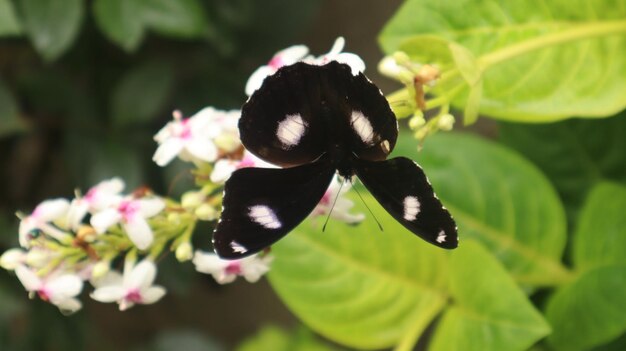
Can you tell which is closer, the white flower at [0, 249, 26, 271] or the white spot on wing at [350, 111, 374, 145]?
the white spot on wing at [350, 111, 374, 145]

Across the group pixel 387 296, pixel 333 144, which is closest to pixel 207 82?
pixel 387 296

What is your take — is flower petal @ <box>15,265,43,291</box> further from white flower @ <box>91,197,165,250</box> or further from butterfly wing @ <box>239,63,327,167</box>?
butterfly wing @ <box>239,63,327,167</box>

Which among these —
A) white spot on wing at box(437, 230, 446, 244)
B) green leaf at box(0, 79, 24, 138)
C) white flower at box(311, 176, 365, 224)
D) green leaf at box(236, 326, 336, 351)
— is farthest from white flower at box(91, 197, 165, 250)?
green leaf at box(236, 326, 336, 351)

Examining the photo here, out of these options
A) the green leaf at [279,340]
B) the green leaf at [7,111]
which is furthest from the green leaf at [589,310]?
the green leaf at [7,111]

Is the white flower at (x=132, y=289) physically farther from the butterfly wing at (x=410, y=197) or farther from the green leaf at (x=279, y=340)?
the green leaf at (x=279, y=340)

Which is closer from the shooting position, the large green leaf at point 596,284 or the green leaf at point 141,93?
the large green leaf at point 596,284

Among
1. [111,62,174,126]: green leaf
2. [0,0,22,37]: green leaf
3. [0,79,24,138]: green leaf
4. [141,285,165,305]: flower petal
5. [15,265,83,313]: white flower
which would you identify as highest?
[111,62,174,126]: green leaf

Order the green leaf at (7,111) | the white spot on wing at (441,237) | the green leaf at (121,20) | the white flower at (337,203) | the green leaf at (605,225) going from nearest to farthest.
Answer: the white spot on wing at (441,237) → the white flower at (337,203) → the green leaf at (605,225) → the green leaf at (121,20) → the green leaf at (7,111)
